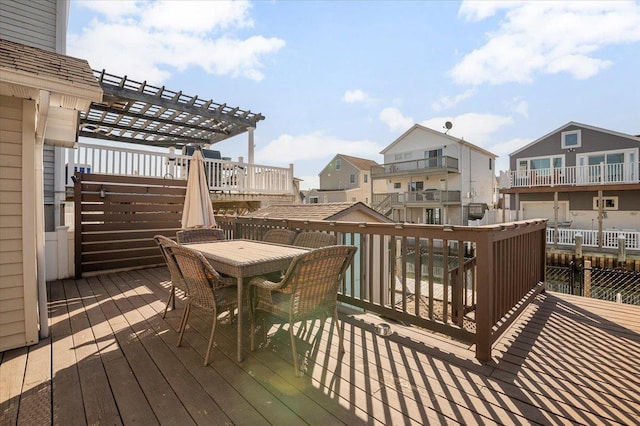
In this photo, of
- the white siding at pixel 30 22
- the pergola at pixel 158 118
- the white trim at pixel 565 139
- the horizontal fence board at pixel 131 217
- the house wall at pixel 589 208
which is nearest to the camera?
the horizontal fence board at pixel 131 217

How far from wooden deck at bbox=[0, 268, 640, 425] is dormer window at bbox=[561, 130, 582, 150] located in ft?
61.3

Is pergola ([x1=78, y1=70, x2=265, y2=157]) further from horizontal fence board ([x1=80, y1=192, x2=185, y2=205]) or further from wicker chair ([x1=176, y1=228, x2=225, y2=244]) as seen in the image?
wicker chair ([x1=176, y1=228, x2=225, y2=244])

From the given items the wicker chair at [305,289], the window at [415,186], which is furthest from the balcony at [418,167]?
the wicker chair at [305,289]

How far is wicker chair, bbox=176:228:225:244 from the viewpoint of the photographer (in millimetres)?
4266

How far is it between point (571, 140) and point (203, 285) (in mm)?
22329

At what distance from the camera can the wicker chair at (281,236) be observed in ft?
13.4

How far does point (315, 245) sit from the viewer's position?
3748mm

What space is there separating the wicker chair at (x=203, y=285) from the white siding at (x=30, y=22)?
23.3 feet

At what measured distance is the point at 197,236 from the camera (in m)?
4.44

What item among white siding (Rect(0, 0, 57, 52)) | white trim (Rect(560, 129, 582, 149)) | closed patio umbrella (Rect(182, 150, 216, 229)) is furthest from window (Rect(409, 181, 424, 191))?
white siding (Rect(0, 0, 57, 52))

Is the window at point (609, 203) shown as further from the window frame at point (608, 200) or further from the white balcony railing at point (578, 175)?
the white balcony railing at point (578, 175)

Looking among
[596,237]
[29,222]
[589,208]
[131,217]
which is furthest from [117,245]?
[589,208]

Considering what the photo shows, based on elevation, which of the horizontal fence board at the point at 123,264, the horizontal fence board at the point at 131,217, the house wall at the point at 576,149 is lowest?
the horizontal fence board at the point at 123,264

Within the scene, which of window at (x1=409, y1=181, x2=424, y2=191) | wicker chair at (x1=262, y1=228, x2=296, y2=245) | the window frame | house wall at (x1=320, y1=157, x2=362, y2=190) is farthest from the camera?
house wall at (x1=320, y1=157, x2=362, y2=190)
